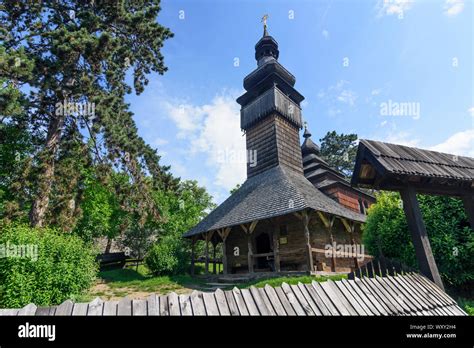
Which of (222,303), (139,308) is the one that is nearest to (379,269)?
(222,303)

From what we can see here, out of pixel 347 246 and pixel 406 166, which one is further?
pixel 347 246

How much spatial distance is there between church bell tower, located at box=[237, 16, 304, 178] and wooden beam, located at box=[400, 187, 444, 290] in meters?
13.0

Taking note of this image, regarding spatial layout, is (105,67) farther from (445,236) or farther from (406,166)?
(445,236)

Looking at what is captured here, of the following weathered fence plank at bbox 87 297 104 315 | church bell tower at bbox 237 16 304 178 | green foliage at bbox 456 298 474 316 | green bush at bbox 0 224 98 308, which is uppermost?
church bell tower at bbox 237 16 304 178

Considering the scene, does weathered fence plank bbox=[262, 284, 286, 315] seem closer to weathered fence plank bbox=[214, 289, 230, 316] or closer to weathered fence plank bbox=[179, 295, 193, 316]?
weathered fence plank bbox=[214, 289, 230, 316]

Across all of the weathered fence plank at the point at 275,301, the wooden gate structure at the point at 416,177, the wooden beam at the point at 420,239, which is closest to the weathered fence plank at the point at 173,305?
the weathered fence plank at the point at 275,301

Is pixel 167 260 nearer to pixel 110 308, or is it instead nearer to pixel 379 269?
pixel 379 269

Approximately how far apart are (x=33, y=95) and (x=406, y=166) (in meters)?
15.6

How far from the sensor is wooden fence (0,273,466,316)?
7.93 feet

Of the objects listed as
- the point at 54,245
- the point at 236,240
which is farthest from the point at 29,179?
the point at 236,240

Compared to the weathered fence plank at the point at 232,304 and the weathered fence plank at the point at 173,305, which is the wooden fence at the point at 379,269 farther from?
the weathered fence plank at the point at 173,305

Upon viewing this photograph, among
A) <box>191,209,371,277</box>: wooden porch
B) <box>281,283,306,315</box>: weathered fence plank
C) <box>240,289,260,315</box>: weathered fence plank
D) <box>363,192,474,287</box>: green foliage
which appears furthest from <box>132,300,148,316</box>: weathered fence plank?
<box>191,209,371,277</box>: wooden porch

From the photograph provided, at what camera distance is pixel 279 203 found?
12.9 m
